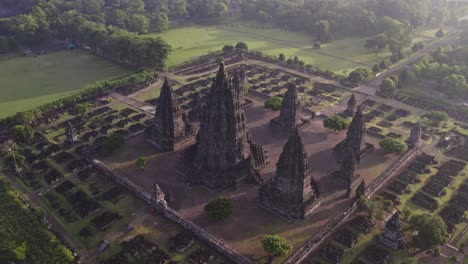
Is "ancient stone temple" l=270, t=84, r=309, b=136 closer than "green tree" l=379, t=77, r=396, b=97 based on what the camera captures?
Yes

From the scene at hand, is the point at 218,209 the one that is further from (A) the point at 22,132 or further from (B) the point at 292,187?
(A) the point at 22,132

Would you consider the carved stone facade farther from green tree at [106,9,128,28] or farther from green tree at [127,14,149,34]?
green tree at [106,9,128,28]

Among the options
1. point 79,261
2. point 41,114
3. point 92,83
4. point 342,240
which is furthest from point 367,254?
point 92,83

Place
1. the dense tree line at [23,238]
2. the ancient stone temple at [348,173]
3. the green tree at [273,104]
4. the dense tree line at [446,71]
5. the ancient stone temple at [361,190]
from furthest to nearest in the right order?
1. the dense tree line at [446,71]
2. the green tree at [273,104]
3. the ancient stone temple at [348,173]
4. the ancient stone temple at [361,190]
5. the dense tree line at [23,238]

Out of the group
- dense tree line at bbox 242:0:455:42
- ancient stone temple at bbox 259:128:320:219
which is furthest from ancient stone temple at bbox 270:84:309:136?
dense tree line at bbox 242:0:455:42

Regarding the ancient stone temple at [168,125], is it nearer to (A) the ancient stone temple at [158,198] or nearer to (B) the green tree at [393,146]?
(A) the ancient stone temple at [158,198]

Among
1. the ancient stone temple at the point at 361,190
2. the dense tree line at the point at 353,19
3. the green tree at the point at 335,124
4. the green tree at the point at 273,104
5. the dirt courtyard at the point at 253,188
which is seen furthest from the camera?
the dense tree line at the point at 353,19

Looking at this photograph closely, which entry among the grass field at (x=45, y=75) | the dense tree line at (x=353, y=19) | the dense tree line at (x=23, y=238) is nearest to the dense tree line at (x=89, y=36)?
the grass field at (x=45, y=75)

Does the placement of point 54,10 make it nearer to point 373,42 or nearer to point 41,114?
point 41,114
